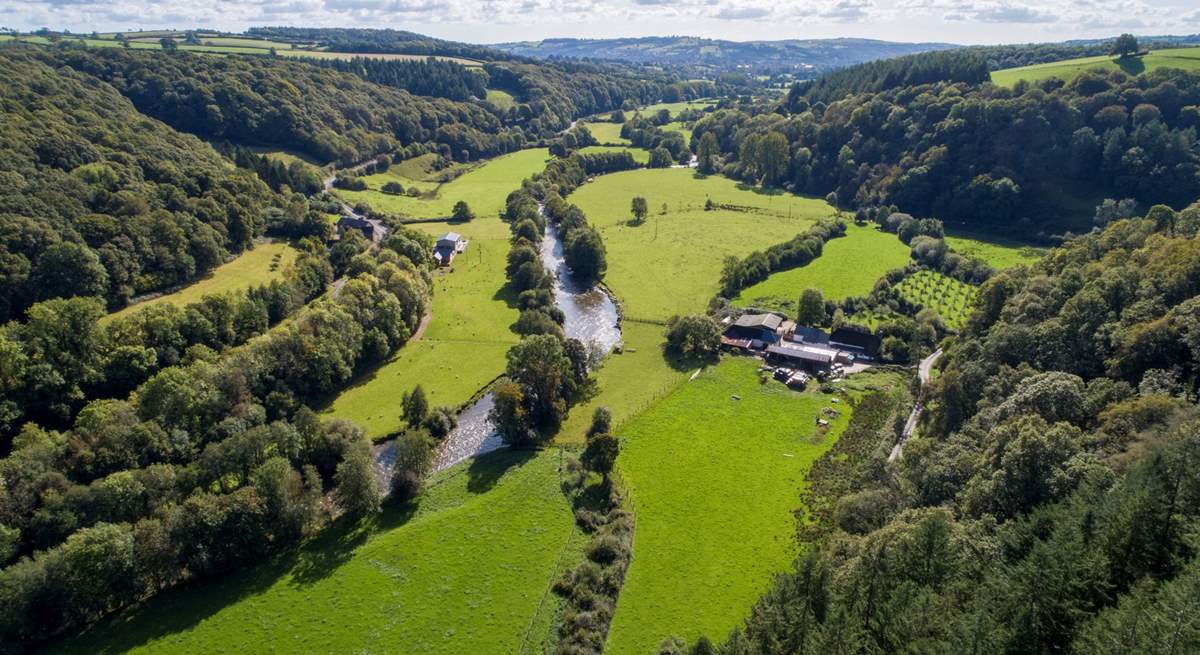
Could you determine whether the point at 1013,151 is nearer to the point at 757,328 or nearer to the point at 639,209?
the point at 639,209

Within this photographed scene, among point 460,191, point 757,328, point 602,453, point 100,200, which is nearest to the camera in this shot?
point 602,453

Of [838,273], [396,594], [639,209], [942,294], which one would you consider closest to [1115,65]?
[942,294]

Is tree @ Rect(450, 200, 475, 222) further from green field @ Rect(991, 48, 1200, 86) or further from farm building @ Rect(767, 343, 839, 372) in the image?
green field @ Rect(991, 48, 1200, 86)

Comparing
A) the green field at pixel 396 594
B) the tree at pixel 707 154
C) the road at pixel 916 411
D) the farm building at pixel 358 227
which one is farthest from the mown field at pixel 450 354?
the tree at pixel 707 154

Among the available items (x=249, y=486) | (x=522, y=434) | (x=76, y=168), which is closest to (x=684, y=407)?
(x=522, y=434)

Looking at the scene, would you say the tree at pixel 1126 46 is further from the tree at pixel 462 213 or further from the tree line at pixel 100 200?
the tree line at pixel 100 200
